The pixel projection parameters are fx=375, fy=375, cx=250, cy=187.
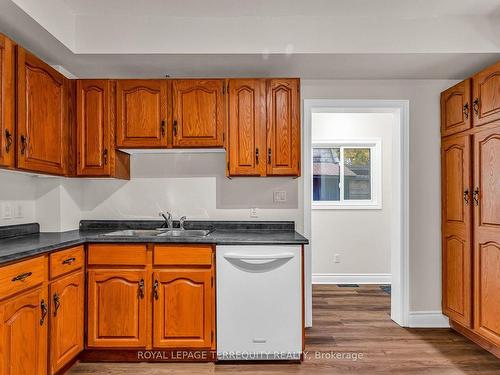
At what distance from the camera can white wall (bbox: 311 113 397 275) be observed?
497 cm

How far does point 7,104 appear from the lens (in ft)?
7.20

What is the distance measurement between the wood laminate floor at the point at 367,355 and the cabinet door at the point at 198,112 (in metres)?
1.65

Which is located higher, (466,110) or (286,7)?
(286,7)

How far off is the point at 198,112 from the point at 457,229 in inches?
90.2

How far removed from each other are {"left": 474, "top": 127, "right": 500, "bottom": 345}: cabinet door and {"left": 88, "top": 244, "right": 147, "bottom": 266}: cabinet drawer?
2.44m

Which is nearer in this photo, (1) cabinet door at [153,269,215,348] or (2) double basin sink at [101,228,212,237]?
(1) cabinet door at [153,269,215,348]

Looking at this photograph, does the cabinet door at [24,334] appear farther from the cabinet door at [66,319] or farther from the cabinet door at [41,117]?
the cabinet door at [41,117]

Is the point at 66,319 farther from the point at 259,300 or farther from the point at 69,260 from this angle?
the point at 259,300

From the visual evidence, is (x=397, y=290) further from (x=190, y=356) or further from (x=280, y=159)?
(x=190, y=356)

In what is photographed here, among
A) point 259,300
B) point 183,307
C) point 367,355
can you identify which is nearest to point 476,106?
point 367,355

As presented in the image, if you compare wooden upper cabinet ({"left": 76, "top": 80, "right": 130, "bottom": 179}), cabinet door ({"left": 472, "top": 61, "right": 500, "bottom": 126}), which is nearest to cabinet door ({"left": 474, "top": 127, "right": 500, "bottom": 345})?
cabinet door ({"left": 472, "top": 61, "right": 500, "bottom": 126})

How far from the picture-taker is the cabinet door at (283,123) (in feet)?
9.66

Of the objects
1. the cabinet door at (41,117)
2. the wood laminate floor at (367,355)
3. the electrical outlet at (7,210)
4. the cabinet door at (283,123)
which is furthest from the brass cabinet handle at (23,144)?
the cabinet door at (283,123)

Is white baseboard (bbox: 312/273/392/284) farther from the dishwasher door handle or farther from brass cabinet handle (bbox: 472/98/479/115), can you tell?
brass cabinet handle (bbox: 472/98/479/115)
